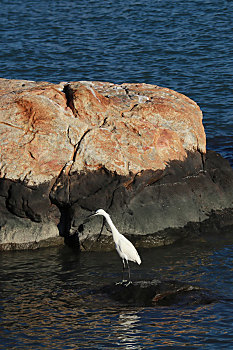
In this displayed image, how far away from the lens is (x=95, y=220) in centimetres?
1453

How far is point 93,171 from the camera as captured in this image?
1470 cm

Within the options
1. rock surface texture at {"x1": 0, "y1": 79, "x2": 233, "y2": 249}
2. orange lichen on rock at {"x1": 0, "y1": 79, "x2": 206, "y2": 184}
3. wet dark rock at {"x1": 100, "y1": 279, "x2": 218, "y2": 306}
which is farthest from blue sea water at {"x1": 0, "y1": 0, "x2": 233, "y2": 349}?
orange lichen on rock at {"x1": 0, "y1": 79, "x2": 206, "y2": 184}

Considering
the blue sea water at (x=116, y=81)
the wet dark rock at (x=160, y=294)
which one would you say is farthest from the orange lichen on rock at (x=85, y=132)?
the wet dark rock at (x=160, y=294)

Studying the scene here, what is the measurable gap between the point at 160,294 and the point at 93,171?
12.7ft

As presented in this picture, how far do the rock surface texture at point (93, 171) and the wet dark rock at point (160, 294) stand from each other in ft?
8.51

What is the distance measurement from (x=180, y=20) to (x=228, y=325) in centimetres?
2571

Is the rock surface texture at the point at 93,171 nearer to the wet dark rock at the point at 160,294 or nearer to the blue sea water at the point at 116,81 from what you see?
the blue sea water at the point at 116,81

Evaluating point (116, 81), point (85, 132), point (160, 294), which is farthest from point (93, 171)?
point (116, 81)

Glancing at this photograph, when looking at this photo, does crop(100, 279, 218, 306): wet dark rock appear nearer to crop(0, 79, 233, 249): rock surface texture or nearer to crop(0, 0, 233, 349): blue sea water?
crop(0, 0, 233, 349): blue sea water

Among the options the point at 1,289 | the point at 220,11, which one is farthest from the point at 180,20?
the point at 1,289

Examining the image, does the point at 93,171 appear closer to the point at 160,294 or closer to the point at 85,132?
the point at 85,132

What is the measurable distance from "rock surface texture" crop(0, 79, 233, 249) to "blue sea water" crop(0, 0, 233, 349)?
0.59 meters

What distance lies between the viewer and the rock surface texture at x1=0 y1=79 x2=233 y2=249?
1454 centimetres

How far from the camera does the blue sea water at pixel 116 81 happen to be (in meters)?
11.0
